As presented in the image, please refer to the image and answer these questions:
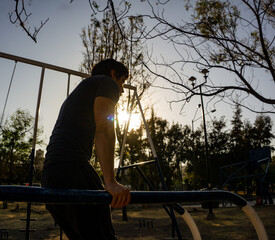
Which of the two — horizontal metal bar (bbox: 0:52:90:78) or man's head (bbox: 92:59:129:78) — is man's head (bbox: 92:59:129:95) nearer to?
man's head (bbox: 92:59:129:78)

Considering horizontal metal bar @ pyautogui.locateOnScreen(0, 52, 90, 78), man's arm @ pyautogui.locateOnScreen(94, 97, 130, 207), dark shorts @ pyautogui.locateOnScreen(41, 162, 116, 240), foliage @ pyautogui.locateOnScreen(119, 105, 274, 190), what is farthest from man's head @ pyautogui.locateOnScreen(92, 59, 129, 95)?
Result: foliage @ pyautogui.locateOnScreen(119, 105, 274, 190)

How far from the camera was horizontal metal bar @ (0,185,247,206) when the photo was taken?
0.70 metres

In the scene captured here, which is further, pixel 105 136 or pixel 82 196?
pixel 105 136

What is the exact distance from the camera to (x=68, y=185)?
4.45 feet

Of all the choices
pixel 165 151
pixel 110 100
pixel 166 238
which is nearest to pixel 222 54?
pixel 166 238

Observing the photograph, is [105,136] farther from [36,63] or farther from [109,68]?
[36,63]

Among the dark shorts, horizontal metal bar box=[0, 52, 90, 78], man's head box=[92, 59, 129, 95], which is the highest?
horizontal metal bar box=[0, 52, 90, 78]

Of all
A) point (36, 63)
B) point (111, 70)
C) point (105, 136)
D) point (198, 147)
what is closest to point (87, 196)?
point (105, 136)

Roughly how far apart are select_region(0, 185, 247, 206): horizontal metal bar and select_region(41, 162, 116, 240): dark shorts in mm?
462

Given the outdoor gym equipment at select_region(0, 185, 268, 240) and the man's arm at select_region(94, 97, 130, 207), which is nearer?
the outdoor gym equipment at select_region(0, 185, 268, 240)

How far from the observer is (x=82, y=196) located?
0.81m

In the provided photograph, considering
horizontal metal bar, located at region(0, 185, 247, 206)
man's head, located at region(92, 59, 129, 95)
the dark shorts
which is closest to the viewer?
horizontal metal bar, located at region(0, 185, 247, 206)

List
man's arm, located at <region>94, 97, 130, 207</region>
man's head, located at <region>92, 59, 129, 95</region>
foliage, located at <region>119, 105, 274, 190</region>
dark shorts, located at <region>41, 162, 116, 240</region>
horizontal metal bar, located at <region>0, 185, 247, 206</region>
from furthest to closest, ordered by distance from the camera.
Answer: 1. foliage, located at <region>119, 105, 274, 190</region>
2. man's head, located at <region>92, 59, 129, 95</region>
3. dark shorts, located at <region>41, 162, 116, 240</region>
4. man's arm, located at <region>94, 97, 130, 207</region>
5. horizontal metal bar, located at <region>0, 185, 247, 206</region>

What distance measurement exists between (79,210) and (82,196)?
0.55 m
